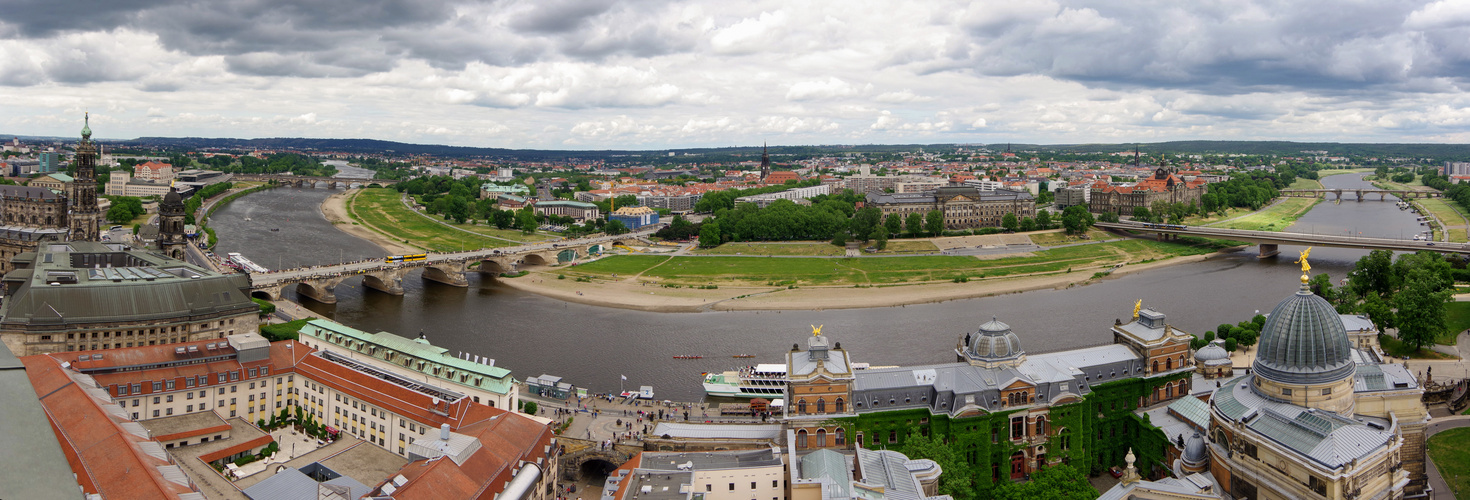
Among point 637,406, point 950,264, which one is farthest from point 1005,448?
point 950,264

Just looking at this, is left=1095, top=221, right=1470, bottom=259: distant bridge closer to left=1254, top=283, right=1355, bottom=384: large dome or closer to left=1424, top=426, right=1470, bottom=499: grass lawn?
left=1424, top=426, right=1470, bottom=499: grass lawn

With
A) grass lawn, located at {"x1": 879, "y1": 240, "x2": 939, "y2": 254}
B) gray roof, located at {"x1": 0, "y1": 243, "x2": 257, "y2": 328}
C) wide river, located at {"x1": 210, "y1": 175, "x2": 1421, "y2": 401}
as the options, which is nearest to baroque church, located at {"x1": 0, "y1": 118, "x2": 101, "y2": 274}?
wide river, located at {"x1": 210, "y1": 175, "x2": 1421, "y2": 401}

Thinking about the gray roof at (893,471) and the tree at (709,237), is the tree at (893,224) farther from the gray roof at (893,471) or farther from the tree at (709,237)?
the gray roof at (893,471)

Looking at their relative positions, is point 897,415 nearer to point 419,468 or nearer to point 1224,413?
point 1224,413

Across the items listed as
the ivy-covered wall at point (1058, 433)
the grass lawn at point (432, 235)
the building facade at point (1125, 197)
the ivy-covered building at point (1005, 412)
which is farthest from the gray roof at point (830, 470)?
the building facade at point (1125, 197)

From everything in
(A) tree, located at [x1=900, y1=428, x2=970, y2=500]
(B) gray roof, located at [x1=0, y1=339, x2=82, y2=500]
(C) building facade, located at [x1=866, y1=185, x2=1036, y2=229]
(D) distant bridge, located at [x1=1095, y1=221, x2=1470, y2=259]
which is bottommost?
(A) tree, located at [x1=900, y1=428, x2=970, y2=500]

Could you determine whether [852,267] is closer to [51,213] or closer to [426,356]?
[426,356]
